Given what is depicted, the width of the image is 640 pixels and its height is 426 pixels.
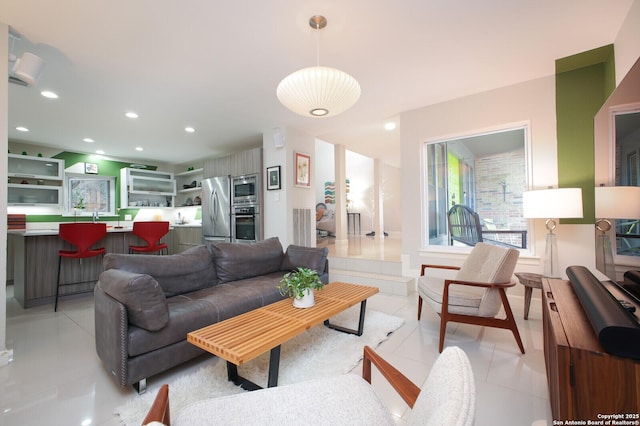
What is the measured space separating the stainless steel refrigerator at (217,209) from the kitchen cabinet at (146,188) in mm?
2213

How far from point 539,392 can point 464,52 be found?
2836 mm

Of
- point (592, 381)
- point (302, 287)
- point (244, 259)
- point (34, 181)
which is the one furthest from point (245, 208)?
point (592, 381)

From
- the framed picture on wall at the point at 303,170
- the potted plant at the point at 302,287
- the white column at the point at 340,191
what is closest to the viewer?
the potted plant at the point at 302,287

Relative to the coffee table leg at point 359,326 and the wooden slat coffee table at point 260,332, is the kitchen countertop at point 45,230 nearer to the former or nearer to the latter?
the wooden slat coffee table at point 260,332

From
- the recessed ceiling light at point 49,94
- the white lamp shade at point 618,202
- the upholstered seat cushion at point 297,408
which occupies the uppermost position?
the recessed ceiling light at point 49,94

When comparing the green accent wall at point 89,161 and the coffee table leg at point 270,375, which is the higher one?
the green accent wall at point 89,161

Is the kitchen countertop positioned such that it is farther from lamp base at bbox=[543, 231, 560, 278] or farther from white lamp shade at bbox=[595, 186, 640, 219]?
lamp base at bbox=[543, 231, 560, 278]

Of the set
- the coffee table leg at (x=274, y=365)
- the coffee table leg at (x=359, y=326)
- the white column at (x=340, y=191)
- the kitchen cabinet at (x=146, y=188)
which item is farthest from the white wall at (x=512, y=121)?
the kitchen cabinet at (x=146, y=188)

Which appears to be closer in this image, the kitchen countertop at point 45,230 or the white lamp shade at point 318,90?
the white lamp shade at point 318,90

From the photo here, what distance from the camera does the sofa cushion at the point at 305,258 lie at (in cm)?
315

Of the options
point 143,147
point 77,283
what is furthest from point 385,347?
point 143,147

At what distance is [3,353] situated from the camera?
6.78ft

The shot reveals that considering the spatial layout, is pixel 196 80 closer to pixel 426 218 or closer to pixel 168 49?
pixel 168 49

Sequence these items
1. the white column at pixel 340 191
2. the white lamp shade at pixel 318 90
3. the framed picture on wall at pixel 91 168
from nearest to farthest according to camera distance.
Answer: the white lamp shade at pixel 318 90 < the framed picture on wall at pixel 91 168 < the white column at pixel 340 191
